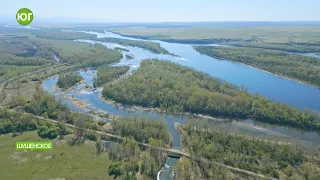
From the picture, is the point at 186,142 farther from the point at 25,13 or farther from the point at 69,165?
the point at 25,13

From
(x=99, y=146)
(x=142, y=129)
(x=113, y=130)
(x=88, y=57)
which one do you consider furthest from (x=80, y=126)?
(x=88, y=57)

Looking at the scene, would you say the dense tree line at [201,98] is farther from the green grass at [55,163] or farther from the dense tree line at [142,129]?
the green grass at [55,163]

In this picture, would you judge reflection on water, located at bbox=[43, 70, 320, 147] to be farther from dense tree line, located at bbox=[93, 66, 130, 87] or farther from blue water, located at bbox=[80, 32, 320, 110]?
blue water, located at bbox=[80, 32, 320, 110]

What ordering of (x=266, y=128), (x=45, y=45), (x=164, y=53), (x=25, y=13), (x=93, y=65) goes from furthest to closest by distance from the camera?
1. (x=45, y=45)
2. (x=164, y=53)
3. (x=93, y=65)
4. (x=266, y=128)
5. (x=25, y=13)

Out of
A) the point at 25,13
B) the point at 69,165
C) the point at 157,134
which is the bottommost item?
the point at 69,165

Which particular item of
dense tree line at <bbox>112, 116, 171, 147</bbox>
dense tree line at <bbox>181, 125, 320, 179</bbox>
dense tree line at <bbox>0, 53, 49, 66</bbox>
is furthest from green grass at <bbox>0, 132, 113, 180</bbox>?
dense tree line at <bbox>0, 53, 49, 66</bbox>

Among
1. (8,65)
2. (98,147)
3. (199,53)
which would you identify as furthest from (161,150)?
(199,53)

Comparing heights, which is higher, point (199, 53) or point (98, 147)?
point (199, 53)
